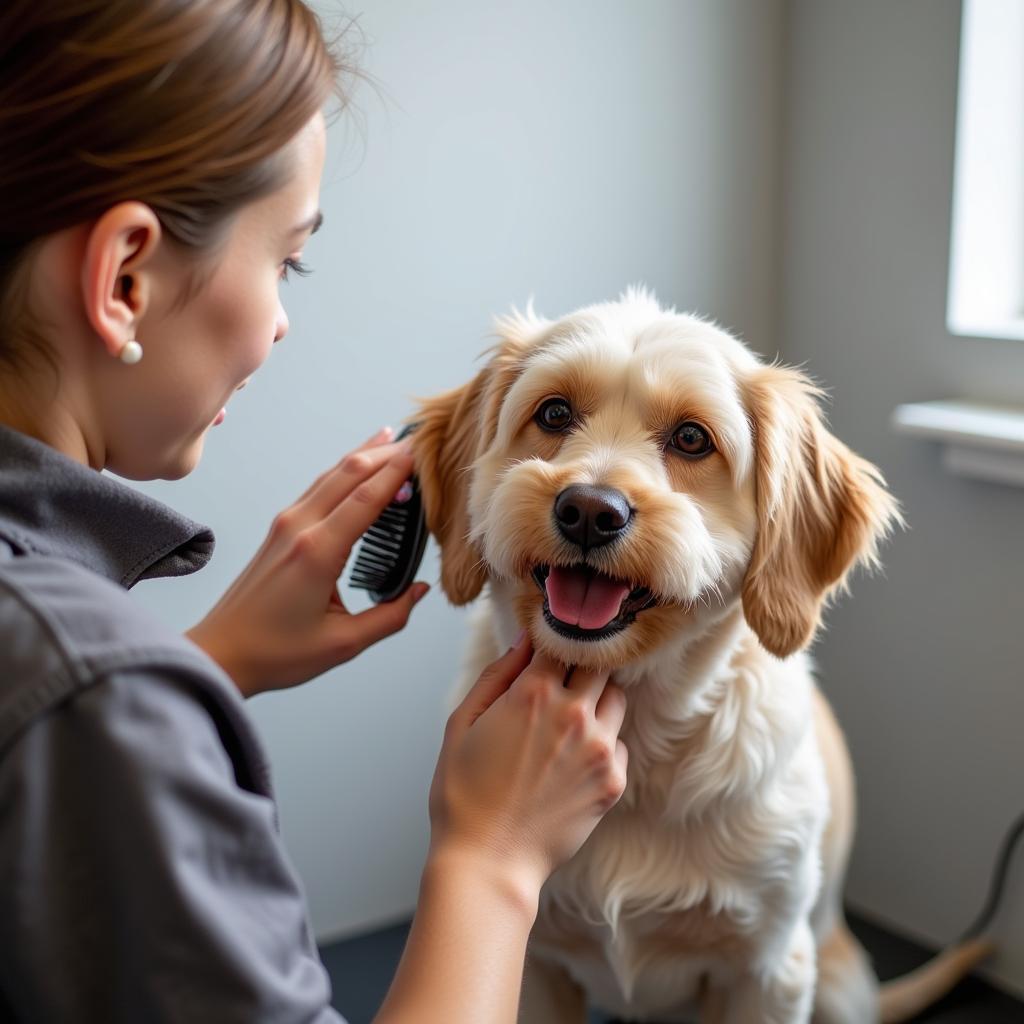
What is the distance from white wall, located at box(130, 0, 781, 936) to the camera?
4.79 ft

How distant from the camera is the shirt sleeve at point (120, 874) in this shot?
52 centimetres

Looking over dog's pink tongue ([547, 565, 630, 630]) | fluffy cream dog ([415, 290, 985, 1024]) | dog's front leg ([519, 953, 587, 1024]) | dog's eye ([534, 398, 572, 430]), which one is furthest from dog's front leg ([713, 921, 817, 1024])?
dog's eye ([534, 398, 572, 430])

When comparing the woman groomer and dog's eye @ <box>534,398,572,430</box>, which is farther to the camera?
dog's eye @ <box>534,398,572,430</box>

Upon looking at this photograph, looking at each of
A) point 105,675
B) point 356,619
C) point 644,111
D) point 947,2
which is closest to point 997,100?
point 947,2

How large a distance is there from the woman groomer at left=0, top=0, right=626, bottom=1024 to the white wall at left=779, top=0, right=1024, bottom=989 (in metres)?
0.85

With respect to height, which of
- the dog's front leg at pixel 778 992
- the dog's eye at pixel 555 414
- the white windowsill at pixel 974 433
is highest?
the dog's eye at pixel 555 414

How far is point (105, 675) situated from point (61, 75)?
0.33m

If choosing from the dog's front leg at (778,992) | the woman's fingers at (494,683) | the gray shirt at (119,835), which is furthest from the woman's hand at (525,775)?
the dog's front leg at (778,992)

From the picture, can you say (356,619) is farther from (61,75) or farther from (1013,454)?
(1013,454)

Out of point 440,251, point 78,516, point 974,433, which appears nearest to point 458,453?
point 78,516

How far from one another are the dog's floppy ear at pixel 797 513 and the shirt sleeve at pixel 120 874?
550mm

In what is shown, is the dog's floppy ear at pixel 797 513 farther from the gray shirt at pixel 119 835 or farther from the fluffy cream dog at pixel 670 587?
the gray shirt at pixel 119 835

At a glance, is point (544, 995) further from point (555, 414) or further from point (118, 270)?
point (118, 270)

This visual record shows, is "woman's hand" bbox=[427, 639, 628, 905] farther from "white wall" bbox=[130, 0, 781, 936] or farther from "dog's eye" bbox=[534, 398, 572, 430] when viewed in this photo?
"white wall" bbox=[130, 0, 781, 936]
